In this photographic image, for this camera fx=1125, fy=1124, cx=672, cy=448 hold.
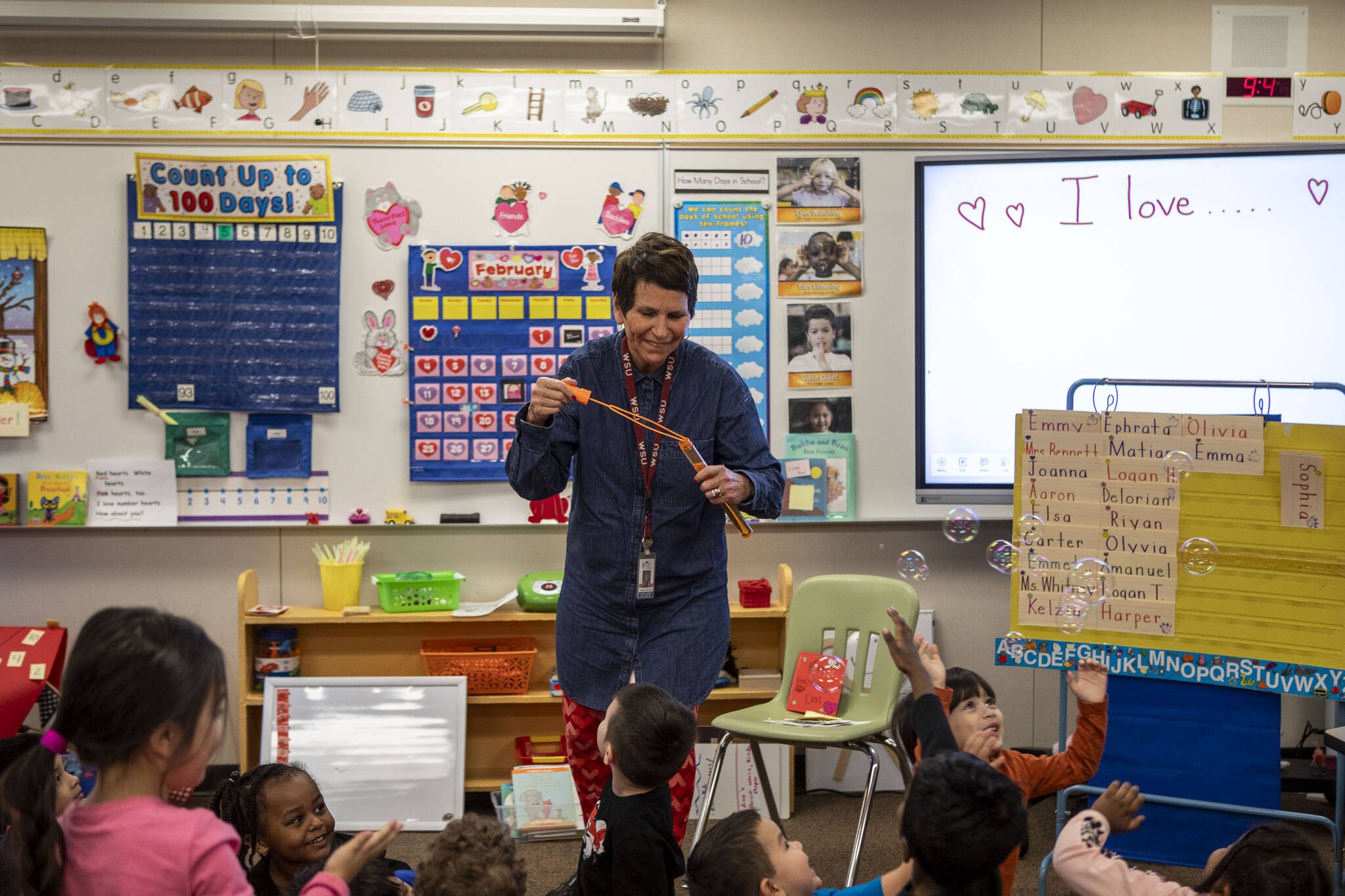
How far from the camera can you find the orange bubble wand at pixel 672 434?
229 cm

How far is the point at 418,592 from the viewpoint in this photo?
4051 millimetres

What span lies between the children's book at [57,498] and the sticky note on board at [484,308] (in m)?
1.55

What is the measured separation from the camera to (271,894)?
7.38 feet

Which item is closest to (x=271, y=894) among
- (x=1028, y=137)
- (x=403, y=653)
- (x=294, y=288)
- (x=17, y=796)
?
(x=17, y=796)

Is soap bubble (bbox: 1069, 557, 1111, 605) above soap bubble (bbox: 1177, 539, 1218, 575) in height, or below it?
below

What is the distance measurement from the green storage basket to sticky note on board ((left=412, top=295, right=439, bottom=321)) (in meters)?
0.95

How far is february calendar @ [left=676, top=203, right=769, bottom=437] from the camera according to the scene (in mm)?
4203

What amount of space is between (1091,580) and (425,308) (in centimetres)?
251

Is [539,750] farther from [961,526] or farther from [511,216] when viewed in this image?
[511,216]

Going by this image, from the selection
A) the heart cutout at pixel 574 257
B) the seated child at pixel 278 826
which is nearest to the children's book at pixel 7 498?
the heart cutout at pixel 574 257

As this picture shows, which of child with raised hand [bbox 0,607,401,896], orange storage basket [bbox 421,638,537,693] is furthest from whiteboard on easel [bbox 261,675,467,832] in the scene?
child with raised hand [bbox 0,607,401,896]

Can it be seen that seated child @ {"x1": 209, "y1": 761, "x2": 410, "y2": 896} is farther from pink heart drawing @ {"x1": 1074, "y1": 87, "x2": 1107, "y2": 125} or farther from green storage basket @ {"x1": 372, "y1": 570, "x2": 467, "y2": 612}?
pink heart drawing @ {"x1": 1074, "y1": 87, "x2": 1107, "y2": 125}

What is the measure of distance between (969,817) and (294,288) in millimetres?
3309

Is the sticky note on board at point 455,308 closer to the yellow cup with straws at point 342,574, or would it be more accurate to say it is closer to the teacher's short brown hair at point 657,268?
the yellow cup with straws at point 342,574
